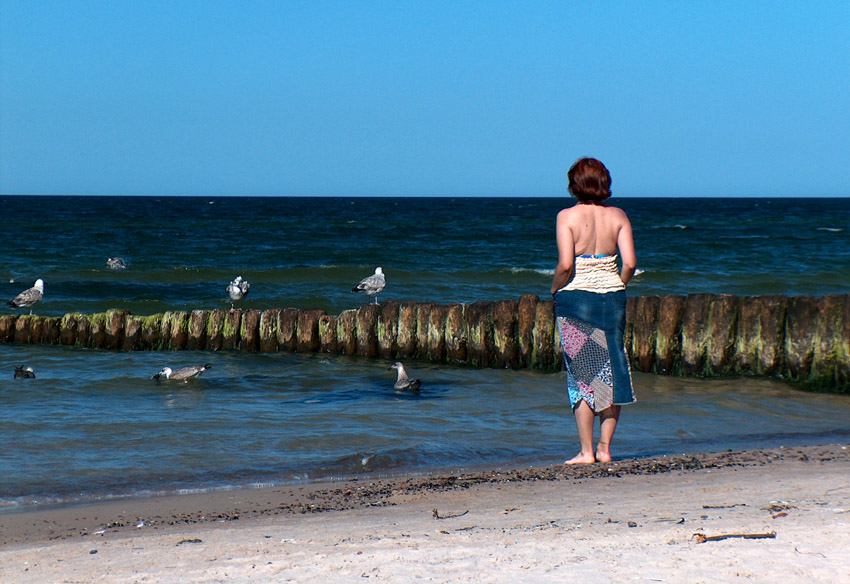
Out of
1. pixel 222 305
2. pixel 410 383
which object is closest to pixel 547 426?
pixel 410 383

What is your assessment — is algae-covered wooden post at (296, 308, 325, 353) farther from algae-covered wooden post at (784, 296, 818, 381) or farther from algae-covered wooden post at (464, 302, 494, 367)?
algae-covered wooden post at (784, 296, 818, 381)

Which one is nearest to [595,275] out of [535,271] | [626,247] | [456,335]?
[626,247]

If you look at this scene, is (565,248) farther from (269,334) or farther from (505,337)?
(269,334)

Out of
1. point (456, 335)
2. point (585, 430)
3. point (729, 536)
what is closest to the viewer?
point (729, 536)

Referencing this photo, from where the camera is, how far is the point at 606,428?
231 inches

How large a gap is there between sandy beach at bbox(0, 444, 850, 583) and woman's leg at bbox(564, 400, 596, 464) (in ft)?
0.33

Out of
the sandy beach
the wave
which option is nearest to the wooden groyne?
the sandy beach

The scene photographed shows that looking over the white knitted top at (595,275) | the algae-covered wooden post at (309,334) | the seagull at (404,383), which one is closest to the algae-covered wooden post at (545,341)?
the seagull at (404,383)

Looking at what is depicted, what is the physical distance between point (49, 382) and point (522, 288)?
53.1 ft

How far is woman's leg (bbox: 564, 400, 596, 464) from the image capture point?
5.70 meters

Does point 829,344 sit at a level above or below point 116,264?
above

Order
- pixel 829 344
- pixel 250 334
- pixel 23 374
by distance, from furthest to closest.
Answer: pixel 250 334 < pixel 23 374 < pixel 829 344

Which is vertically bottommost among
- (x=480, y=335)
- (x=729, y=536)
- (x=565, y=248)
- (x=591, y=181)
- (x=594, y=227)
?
(x=480, y=335)

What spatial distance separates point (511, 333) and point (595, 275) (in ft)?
18.7
